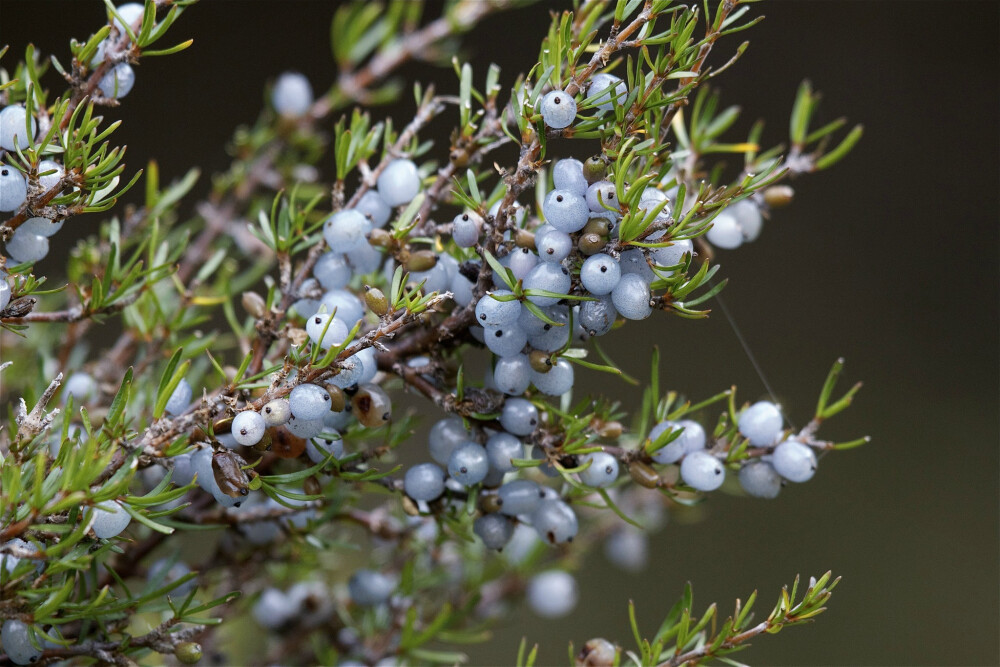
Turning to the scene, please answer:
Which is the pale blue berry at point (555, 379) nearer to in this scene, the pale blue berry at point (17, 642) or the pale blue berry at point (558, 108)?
the pale blue berry at point (558, 108)

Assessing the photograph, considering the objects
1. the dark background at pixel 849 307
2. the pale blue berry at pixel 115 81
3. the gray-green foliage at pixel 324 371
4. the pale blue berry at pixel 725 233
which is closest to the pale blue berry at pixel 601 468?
the gray-green foliage at pixel 324 371

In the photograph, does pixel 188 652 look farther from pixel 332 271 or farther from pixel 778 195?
pixel 778 195

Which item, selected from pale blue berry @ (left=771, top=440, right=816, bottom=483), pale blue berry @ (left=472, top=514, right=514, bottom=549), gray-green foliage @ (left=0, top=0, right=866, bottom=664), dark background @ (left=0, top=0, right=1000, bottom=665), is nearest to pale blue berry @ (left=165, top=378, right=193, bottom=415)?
gray-green foliage @ (left=0, top=0, right=866, bottom=664)

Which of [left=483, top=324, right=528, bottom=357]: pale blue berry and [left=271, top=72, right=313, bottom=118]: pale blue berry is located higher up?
[left=483, top=324, right=528, bottom=357]: pale blue berry

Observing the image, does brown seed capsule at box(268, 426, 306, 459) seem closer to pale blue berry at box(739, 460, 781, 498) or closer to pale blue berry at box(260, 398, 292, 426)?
pale blue berry at box(260, 398, 292, 426)

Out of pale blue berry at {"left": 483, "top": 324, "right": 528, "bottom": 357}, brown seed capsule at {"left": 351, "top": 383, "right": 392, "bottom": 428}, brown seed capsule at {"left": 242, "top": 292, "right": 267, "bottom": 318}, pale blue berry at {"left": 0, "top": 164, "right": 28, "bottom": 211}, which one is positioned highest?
pale blue berry at {"left": 0, "top": 164, "right": 28, "bottom": 211}

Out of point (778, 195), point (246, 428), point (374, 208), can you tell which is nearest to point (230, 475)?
point (246, 428)
